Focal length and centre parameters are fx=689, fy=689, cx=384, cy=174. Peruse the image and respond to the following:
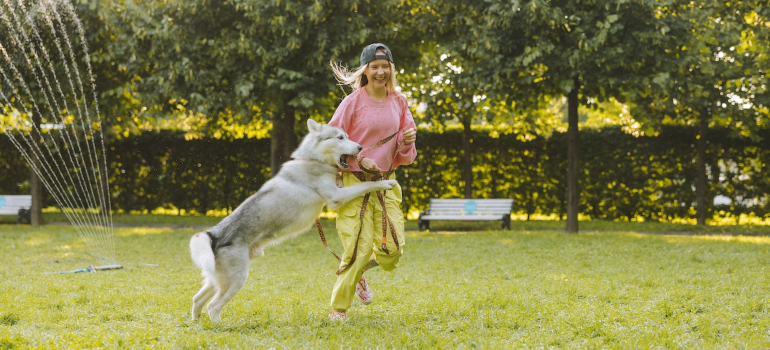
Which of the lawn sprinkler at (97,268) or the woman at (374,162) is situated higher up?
the woman at (374,162)

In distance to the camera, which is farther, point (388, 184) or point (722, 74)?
point (722, 74)

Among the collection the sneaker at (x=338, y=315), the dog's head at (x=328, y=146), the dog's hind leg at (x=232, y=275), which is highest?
the dog's head at (x=328, y=146)

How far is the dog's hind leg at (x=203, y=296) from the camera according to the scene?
5.40 metres

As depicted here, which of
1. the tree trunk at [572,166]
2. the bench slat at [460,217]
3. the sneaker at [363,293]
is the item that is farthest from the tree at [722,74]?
the sneaker at [363,293]

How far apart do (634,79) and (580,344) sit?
8320mm

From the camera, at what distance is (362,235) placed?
5.42 metres

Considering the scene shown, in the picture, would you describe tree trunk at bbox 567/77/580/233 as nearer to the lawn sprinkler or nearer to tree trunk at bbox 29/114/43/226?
the lawn sprinkler

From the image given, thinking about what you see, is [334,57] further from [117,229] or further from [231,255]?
[231,255]

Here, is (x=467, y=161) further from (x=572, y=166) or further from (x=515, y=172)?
(x=572, y=166)

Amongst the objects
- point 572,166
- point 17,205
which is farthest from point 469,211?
point 17,205

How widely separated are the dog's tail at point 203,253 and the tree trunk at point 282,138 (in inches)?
345

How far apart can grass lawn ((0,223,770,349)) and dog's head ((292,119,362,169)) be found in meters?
1.31

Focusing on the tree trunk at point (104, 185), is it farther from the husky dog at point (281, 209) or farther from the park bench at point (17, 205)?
the husky dog at point (281, 209)

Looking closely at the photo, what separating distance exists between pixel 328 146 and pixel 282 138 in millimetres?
10640
